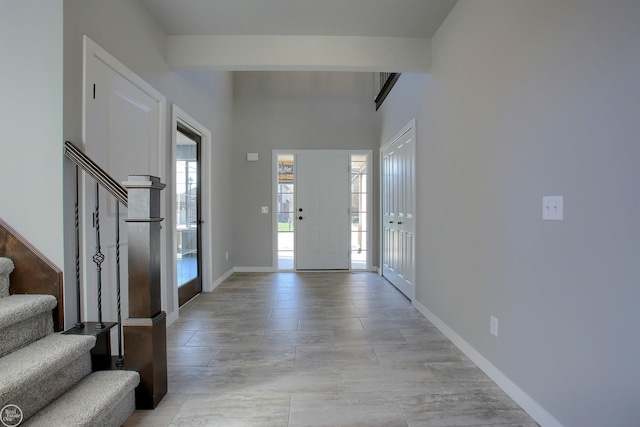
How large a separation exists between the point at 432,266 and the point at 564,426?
161cm

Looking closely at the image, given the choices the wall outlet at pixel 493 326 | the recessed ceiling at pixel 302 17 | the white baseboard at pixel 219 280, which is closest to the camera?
the wall outlet at pixel 493 326

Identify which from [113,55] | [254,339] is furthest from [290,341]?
[113,55]

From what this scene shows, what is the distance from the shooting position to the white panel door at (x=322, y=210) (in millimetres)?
5309

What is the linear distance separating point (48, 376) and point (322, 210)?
14.1 ft

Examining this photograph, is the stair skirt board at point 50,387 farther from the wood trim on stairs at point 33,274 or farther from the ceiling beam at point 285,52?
the ceiling beam at point 285,52

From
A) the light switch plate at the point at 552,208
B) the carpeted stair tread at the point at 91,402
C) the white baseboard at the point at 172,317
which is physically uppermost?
the light switch plate at the point at 552,208

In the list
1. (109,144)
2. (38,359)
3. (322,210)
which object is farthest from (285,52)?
(322,210)

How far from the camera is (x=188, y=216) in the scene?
11.9ft

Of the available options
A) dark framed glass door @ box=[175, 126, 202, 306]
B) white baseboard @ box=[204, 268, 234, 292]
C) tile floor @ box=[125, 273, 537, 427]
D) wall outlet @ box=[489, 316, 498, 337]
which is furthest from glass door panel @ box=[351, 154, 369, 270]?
wall outlet @ box=[489, 316, 498, 337]

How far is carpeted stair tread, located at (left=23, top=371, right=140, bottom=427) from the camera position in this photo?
124 cm

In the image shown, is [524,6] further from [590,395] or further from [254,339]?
[254,339]

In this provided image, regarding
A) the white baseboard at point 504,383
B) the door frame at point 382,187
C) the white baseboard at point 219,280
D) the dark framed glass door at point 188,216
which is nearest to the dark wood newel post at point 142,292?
the dark framed glass door at point 188,216

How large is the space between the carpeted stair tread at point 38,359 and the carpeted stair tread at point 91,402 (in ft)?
0.46

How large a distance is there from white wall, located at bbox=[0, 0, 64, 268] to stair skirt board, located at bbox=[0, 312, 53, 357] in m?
0.28
